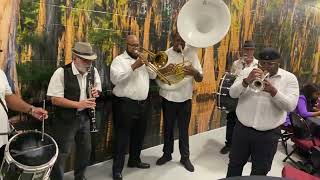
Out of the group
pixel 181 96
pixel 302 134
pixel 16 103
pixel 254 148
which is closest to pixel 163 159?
pixel 181 96

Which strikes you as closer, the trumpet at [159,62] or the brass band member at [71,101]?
the brass band member at [71,101]

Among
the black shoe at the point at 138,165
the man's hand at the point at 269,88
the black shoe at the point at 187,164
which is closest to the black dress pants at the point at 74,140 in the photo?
the black shoe at the point at 138,165

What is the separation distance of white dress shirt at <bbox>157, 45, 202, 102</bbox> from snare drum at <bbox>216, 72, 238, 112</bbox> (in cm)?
43

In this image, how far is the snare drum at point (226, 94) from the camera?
437 centimetres

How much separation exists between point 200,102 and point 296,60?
3.80m

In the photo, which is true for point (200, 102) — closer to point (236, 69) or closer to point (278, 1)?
point (236, 69)

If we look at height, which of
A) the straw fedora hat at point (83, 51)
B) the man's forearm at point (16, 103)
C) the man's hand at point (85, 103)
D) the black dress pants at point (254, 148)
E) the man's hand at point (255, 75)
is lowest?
the black dress pants at point (254, 148)

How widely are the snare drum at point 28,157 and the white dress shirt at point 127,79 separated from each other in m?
1.26

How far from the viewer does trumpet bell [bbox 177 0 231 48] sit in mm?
3988

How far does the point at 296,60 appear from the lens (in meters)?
8.34

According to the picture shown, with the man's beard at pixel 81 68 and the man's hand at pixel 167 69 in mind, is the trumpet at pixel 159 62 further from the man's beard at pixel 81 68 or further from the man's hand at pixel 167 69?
the man's beard at pixel 81 68

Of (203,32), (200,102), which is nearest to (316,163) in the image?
(203,32)

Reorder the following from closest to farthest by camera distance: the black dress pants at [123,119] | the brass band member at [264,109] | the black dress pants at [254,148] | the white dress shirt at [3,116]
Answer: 1. the white dress shirt at [3,116]
2. the brass band member at [264,109]
3. the black dress pants at [254,148]
4. the black dress pants at [123,119]

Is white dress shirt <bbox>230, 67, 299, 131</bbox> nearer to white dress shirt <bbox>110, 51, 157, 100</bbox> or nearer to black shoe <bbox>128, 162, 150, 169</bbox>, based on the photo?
white dress shirt <bbox>110, 51, 157, 100</bbox>
